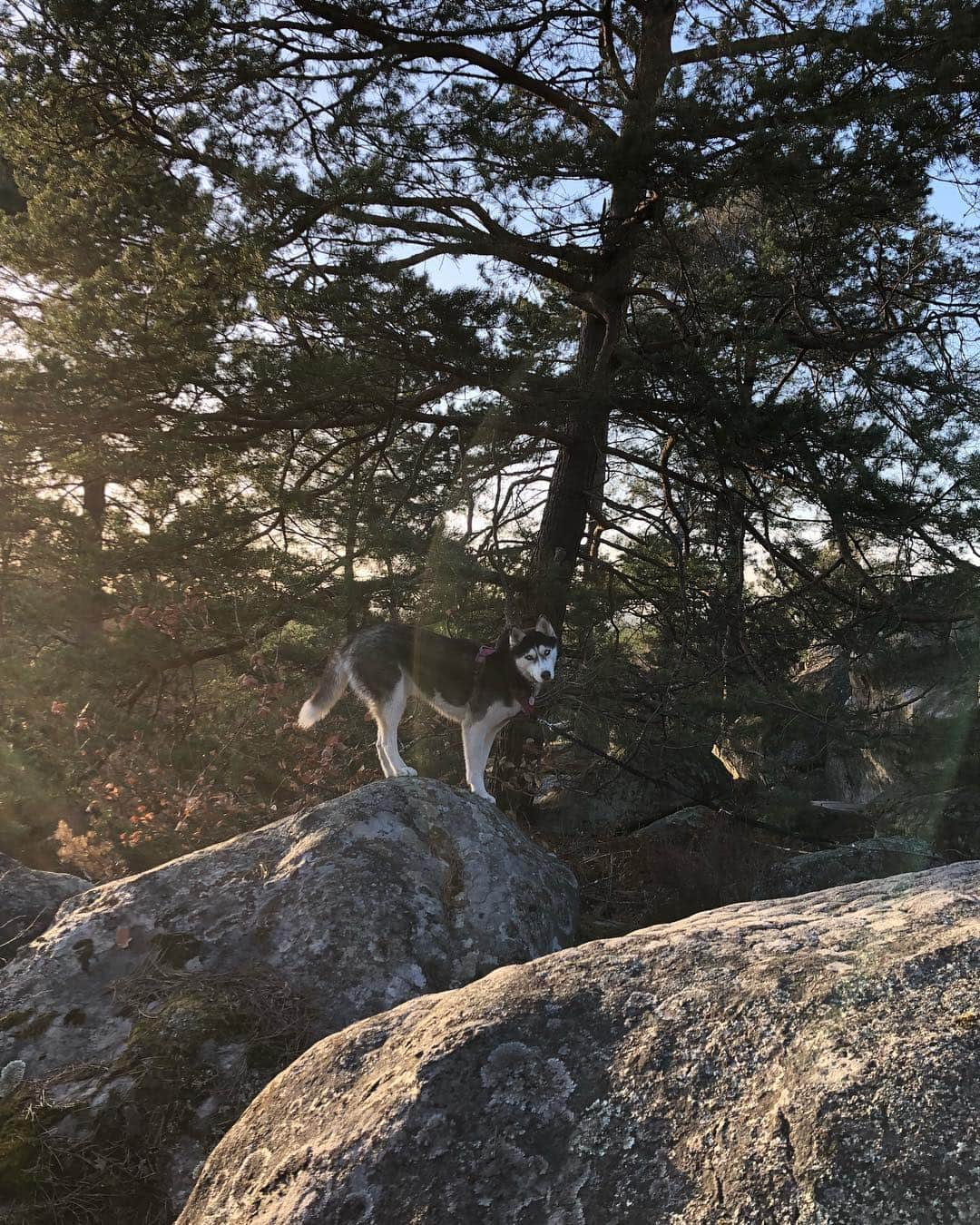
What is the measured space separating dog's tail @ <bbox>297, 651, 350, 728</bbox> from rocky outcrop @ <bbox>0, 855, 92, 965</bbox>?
222cm

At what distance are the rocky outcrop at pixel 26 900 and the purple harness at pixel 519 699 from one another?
367 centimetres

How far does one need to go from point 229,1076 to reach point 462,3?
8999 mm

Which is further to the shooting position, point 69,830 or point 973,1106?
point 69,830

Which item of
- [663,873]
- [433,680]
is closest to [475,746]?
[433,680]

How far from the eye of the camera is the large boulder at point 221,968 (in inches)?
139

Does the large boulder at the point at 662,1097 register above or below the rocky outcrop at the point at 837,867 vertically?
above

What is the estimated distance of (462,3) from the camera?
791 centimetres

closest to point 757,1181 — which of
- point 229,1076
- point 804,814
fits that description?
point 229,1076

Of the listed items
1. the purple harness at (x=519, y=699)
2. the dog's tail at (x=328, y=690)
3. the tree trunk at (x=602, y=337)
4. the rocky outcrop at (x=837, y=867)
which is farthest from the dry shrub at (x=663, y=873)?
the dog's tail at (x=328, y=690)

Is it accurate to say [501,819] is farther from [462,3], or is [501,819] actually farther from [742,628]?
[462,3]

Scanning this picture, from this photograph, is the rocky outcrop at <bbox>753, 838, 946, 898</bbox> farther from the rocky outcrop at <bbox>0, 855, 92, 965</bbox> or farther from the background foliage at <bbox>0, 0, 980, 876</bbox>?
the rocky outcrop at <bbox>0, 855, 92, 965</bbox>

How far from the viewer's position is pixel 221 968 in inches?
178

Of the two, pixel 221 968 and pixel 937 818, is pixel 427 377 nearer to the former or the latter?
pixel 221 968

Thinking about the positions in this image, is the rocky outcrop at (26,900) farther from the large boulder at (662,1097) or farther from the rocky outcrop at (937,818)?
the rocky outcrop at (937,818)
